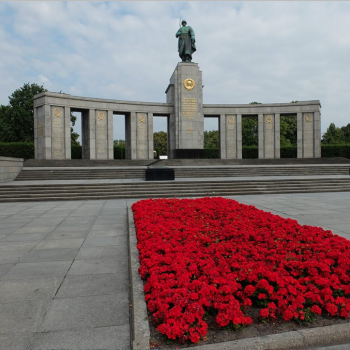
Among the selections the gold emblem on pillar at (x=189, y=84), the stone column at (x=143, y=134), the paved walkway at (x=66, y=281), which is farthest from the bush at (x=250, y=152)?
the paved walkway at (x=66, y=281)

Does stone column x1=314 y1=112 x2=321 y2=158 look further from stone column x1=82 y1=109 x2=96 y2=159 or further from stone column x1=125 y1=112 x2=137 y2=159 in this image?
stone column x1=82 y1=109 x2=96 y2=159

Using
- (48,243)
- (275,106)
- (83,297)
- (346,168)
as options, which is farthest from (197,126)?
(83,297)

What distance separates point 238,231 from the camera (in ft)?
19.7

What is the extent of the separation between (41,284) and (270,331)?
3225 millimetres

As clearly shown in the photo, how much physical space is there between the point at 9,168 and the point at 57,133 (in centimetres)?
1352

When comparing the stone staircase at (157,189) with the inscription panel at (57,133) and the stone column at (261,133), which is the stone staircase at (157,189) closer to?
the inscription panel at (57,133)

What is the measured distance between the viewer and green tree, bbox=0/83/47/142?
1969 inches

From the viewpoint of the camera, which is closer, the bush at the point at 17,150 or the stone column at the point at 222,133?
the bush at the point at 17,150

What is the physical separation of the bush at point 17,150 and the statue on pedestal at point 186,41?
72.8 feet

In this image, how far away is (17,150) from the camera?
38.6 m

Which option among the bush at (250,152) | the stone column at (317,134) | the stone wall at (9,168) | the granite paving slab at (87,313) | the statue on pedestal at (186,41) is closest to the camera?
the granite paving slab at (87,313)

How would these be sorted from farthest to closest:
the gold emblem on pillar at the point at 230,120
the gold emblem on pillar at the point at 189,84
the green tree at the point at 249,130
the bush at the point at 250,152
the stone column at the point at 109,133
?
the green tree at the point at 249,130 < the bush at the point at 250,152 < the gold emblem on pillar at the point at 230,120 < the gold emblem on pillar at the point at 189,84 < the stone column at the point at 109,133

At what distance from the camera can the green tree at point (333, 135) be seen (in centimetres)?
8067

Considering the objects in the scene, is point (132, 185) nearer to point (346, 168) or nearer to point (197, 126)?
point (346, 168)
